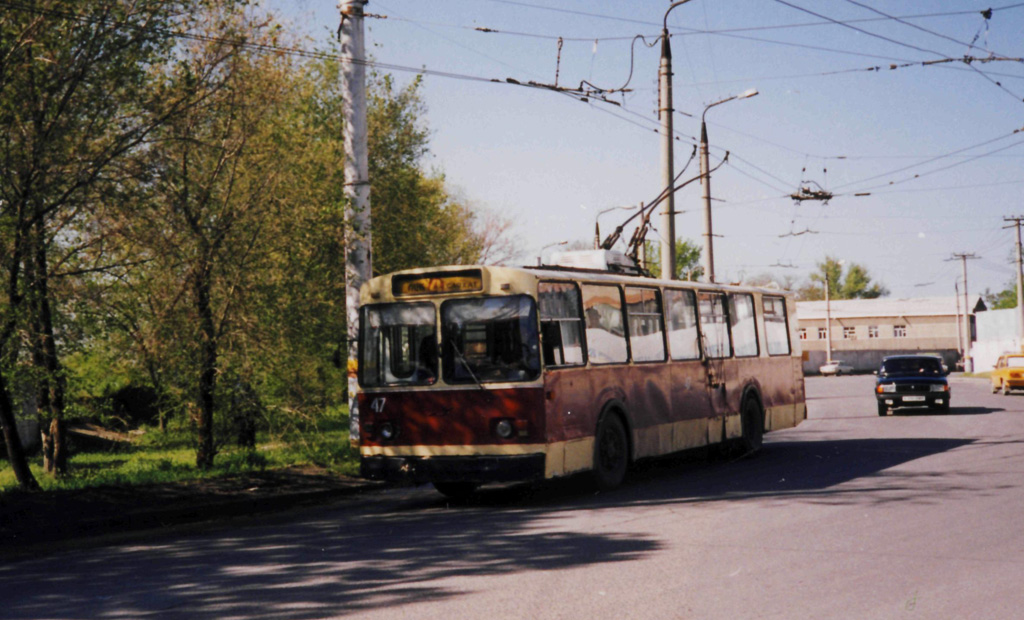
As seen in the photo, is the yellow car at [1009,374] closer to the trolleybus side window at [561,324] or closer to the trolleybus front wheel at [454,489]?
the trolleybus side window at [561,324]

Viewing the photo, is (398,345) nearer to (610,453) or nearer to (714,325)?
(610,453)

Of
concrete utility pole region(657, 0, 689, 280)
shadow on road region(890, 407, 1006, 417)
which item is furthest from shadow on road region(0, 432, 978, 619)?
shadow on road region(890, 407, 1006, 417)

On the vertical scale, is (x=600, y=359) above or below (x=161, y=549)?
above

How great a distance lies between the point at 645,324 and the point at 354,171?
483 centimetres

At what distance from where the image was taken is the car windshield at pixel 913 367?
32375mm

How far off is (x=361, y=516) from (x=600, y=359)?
3695 millimetres

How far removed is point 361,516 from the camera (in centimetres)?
1287

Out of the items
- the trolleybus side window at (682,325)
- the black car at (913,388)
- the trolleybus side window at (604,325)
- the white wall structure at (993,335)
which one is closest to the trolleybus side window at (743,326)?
the trolleybus side window at (682,325)

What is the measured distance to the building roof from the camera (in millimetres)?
122375

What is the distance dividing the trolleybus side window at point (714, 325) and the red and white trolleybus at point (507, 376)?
6.48 ft

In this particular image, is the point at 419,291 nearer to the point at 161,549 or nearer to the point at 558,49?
the point at 161,549

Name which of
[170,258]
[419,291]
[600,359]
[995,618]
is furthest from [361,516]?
[995,618]

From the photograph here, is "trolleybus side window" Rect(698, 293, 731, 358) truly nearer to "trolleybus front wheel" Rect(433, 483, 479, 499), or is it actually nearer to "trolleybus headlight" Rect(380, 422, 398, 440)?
"trolleybus front wheel" Rect(433, 483, 479, 499)

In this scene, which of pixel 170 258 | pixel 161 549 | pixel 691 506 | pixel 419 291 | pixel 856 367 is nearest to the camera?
pixel 161 549
